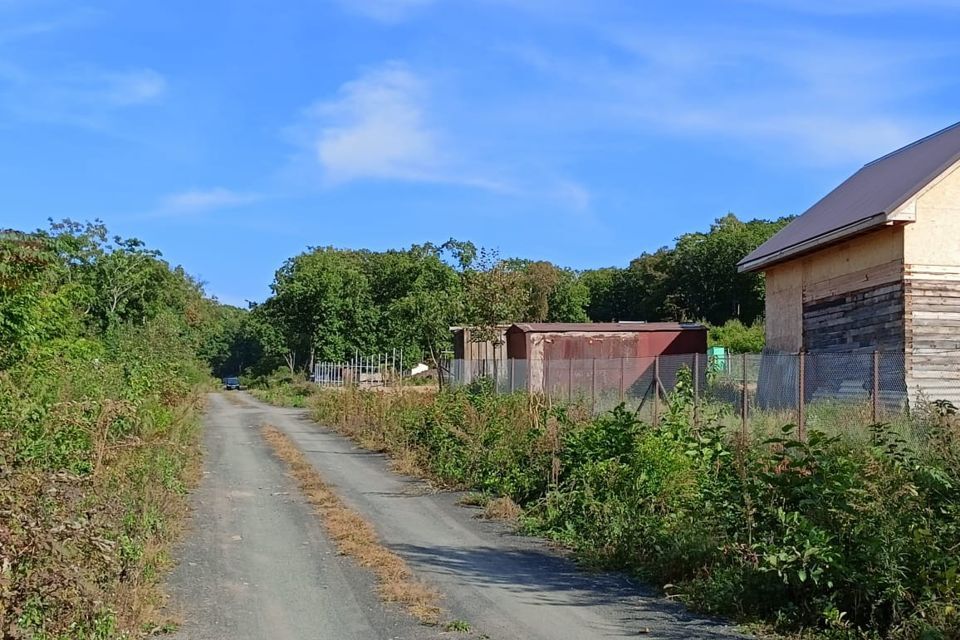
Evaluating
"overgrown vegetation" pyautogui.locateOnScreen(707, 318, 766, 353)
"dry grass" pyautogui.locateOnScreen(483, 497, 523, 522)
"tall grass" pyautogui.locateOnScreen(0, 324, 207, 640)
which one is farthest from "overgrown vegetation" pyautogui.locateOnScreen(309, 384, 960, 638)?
"overgrown vegetation" pyautogui.locateOnScreen(707, 318, 766, 353)

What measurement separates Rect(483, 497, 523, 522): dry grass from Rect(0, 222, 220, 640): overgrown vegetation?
417 cm

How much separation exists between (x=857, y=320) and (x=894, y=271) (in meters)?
1.98

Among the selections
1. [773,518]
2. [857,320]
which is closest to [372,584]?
[773,518]

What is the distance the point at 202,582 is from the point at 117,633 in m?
2.26

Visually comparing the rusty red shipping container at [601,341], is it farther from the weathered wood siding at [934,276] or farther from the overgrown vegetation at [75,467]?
the weathered wood siding at [934,276]

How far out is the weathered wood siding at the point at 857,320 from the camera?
20781 millimetres

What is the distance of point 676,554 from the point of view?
8.60 metres

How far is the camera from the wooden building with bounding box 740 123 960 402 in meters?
20.3

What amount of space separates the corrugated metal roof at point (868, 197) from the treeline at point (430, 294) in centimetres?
2118

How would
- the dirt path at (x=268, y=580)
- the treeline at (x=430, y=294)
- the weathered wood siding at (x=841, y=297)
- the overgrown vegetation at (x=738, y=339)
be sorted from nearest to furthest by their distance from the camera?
1. the dirt path at (x=268, y=580)
2. the weathered wood siding at (x=841, y=297)
3. the overgrown vegetation at (x=738, y=339)
4. the treeline at (x=430, y=294)

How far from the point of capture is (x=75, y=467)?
976 cm

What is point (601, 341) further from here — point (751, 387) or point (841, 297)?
point (841, 297)

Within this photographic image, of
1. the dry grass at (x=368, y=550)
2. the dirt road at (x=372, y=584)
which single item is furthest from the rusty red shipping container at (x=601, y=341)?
the dirt road at (x=372, y=584)

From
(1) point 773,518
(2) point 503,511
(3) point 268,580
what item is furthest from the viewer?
(2) point 503,511
